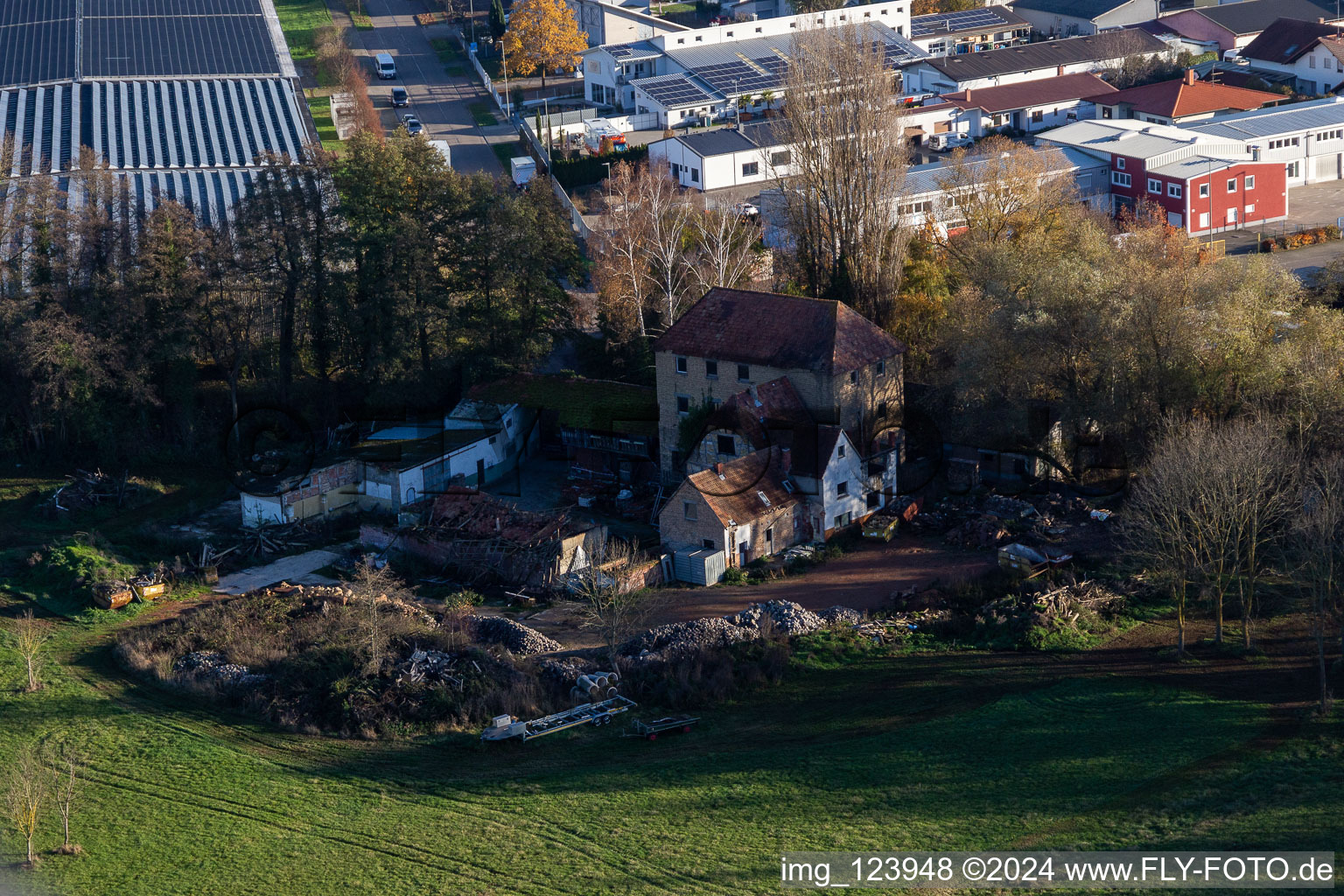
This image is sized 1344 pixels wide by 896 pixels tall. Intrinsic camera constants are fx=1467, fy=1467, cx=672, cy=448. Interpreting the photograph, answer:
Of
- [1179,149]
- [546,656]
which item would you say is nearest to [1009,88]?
[1179,149]

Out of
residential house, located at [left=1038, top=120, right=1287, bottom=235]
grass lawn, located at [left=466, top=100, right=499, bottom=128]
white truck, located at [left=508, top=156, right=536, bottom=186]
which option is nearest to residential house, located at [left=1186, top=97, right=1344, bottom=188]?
residential house, located at [left=1038, top=120, right=1287, bottom=235]

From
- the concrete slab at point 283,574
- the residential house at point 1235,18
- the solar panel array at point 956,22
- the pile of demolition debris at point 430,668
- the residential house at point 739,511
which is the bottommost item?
the pile of demolition debris at point 430,668

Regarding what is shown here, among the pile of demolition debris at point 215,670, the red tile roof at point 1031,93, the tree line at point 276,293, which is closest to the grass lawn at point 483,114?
the red tile roof at point 1031,93

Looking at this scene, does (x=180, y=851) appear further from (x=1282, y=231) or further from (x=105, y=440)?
(x=1282, y=231)

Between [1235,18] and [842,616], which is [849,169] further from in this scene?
[1235,18]

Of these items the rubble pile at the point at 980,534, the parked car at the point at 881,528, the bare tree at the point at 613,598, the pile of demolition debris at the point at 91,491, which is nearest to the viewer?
the bare tree at the point at 613,598

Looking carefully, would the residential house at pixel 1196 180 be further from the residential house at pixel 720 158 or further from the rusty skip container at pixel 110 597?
the rusty skip container at pixel 110 597
